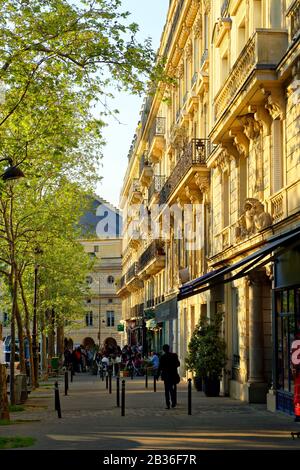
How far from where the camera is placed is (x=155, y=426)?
57.8ft

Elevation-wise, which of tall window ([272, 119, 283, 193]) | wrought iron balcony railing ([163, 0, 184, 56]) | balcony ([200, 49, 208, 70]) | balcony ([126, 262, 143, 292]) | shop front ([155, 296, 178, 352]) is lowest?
shop front ([155, 296, 178, 352])

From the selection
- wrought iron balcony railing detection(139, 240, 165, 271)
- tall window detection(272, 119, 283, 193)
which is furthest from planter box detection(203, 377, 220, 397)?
wrought iron balcony railing detection(139, 240, 165, 271)

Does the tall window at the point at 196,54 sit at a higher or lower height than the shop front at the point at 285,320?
higher

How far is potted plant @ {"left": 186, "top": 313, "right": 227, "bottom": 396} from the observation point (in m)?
26.3

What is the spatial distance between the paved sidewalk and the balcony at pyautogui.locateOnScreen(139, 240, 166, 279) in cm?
2198

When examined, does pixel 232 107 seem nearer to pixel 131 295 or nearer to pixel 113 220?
pixel 131 295

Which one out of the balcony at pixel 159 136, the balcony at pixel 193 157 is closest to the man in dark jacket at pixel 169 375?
the balcony at pixel 193 157

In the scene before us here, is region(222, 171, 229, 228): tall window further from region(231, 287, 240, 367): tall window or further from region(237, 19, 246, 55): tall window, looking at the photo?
region(237, 19, 246, 55): tall window

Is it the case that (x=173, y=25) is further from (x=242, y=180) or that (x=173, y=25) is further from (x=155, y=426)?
(x=155, y=426)

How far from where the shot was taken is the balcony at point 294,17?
17.9 metres

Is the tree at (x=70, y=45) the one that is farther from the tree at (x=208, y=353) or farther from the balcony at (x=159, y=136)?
the balcony at (x=159, y=136)

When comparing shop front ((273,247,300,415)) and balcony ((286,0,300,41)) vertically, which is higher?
balcony ((286,0,300,41))

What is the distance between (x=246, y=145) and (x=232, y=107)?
6.40 feet

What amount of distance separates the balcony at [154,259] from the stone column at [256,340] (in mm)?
24834
